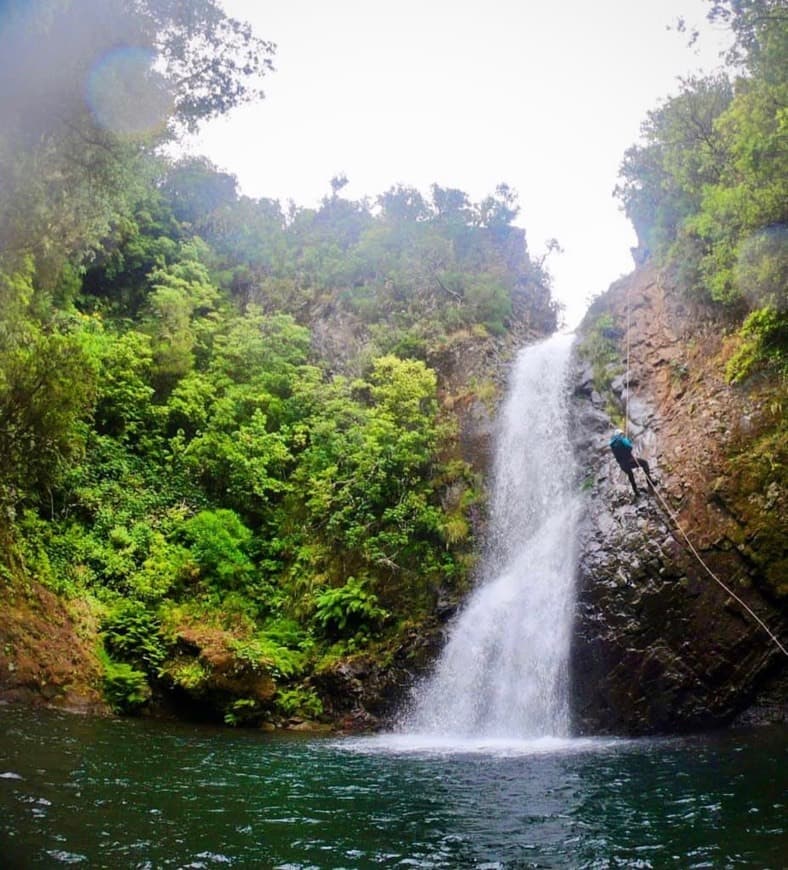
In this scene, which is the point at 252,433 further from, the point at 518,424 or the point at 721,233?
the point at 721,233

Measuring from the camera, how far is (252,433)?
67.0 feet

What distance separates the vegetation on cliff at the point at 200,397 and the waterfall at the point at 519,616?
3.64 feet

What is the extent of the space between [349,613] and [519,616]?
3.90m

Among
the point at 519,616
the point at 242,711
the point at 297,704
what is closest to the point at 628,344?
the point at 519,616

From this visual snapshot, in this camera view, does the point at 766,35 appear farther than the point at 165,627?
No

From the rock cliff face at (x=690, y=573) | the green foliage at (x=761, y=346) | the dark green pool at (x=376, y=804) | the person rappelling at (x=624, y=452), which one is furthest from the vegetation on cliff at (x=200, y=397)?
the green foliage at (x=761, y=346)

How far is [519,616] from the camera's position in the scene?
15.0m

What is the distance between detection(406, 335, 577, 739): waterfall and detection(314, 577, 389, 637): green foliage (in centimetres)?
187

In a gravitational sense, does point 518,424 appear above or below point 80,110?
below

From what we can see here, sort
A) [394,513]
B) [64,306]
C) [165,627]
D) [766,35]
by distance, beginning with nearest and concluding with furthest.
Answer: [766,35], [165,627], [394,513], [64,306]

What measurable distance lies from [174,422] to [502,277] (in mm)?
16414

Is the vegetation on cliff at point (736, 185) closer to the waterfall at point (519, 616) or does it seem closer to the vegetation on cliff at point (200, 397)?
the waterfall at point (519, 616)

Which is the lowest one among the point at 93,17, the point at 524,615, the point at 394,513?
the point at 524,615

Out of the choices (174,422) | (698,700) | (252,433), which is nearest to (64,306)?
(174,422)
